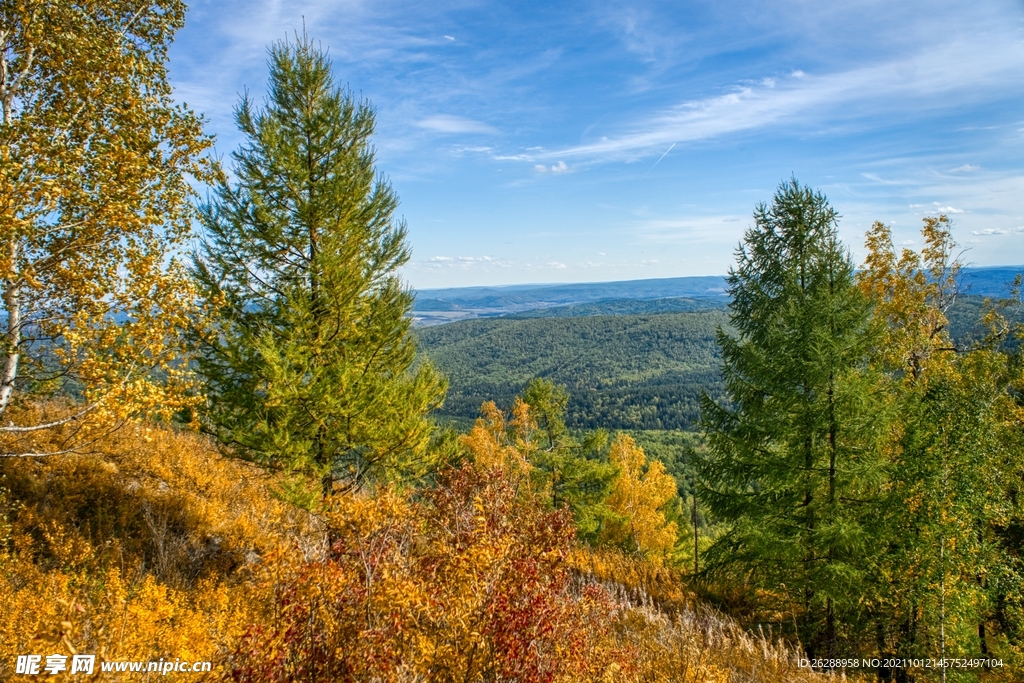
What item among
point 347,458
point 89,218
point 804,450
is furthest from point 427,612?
point 804,450

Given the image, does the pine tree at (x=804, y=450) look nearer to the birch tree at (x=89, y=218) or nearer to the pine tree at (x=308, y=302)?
the pine tree at (x=308, y=302)

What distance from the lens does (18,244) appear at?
15.0 feet

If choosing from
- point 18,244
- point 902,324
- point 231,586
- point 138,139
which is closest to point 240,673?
point 18,244

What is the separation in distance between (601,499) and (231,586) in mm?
17362

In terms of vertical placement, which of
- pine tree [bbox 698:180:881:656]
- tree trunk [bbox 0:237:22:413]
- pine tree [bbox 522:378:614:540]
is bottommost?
pine tree [bbox 522:378:614:540]

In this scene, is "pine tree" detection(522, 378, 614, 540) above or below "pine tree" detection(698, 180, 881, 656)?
below

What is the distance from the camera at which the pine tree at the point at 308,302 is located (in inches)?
301

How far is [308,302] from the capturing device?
802 cm

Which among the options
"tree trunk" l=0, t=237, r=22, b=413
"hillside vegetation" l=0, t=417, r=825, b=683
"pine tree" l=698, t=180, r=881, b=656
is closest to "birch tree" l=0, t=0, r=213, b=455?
"tree trunk" l=0, t=237, r=22, b=413

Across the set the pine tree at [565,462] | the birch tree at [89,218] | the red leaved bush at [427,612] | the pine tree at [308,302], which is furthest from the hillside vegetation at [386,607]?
the pine tree at [565,462]

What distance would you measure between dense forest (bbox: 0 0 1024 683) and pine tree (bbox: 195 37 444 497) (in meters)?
0.05

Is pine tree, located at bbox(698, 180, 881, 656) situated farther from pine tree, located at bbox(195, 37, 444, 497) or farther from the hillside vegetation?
pine tree, located at bbox(195, 37, 444, 497)

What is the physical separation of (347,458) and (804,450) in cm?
843

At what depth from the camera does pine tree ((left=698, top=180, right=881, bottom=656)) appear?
838 centimetres
